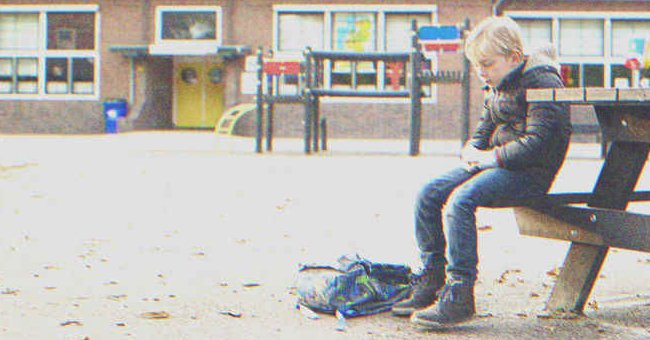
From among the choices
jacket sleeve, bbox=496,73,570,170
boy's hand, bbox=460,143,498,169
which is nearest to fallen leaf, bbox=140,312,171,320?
boy's hand, bbox=460,143,498,169

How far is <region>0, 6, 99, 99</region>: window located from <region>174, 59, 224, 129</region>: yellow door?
223 cm

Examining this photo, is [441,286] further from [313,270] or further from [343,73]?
[343,73]

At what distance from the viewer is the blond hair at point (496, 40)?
12.8 ft

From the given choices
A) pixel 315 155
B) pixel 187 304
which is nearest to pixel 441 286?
pixel 187 304

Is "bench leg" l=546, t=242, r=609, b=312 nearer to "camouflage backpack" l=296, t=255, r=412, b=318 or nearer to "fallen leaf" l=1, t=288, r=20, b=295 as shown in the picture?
"camouflage backpack" l=296, t=255, r=412, b=318

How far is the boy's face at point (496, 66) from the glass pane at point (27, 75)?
2628cm

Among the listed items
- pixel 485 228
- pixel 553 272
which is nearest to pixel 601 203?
pixel 553 272

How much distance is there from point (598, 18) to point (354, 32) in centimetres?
604

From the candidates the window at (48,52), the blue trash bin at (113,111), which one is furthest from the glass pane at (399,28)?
the window at (48,52)

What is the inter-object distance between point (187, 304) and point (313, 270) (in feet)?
1.75

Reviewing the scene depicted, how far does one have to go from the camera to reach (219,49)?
87.7ft

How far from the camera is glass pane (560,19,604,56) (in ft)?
87.3

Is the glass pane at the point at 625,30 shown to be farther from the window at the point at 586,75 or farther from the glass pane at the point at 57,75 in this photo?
the glass pane at the point at 57,75

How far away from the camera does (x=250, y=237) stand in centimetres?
646
